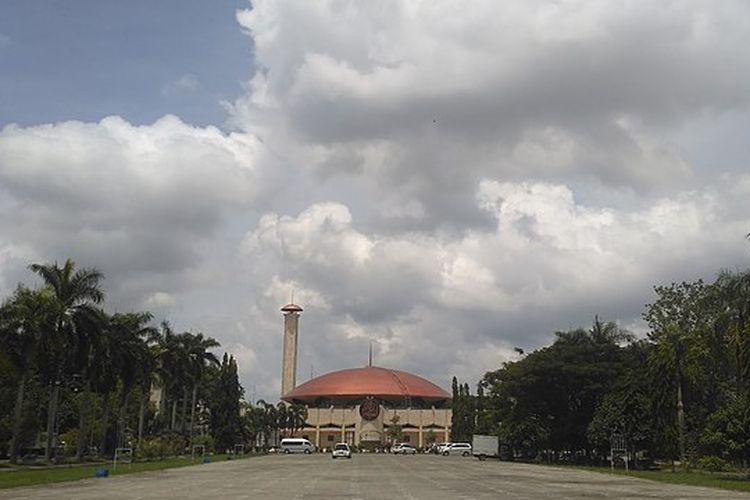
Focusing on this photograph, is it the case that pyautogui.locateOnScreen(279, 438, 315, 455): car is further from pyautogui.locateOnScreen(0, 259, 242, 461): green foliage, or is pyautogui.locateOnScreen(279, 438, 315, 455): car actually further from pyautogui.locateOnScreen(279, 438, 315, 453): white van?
pyautogui.locateOnScreen(0, 259, 242, 461): green foliage

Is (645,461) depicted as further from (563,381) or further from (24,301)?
(24,301)

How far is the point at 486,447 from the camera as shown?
96250mm

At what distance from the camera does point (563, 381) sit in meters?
80.8

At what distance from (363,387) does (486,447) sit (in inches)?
3590

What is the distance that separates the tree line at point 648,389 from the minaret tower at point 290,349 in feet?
302

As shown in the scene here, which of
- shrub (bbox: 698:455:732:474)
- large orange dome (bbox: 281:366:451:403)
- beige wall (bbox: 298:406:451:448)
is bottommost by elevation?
shrub (bbox: 698:455:732:474)

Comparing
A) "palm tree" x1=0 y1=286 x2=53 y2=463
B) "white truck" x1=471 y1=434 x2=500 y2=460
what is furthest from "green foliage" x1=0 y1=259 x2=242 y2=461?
"white truck" x1=471 y1=434 x2=500 y2=460

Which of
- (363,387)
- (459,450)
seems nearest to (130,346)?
(459,450)

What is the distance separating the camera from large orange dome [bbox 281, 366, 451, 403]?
184m

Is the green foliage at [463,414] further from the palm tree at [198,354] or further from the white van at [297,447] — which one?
the palm tree at [198,354]

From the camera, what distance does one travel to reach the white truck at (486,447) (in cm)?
9569

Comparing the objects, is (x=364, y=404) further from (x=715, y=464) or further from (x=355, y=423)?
(x=715, y=464)

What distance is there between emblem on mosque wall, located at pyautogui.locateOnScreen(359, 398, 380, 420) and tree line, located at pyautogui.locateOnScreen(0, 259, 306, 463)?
60421 millimetres

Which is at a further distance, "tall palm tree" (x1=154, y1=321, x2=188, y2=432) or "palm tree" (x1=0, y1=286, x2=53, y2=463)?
"tall palm tree" (x1=154, y1=321, x2=188, y2=432)
